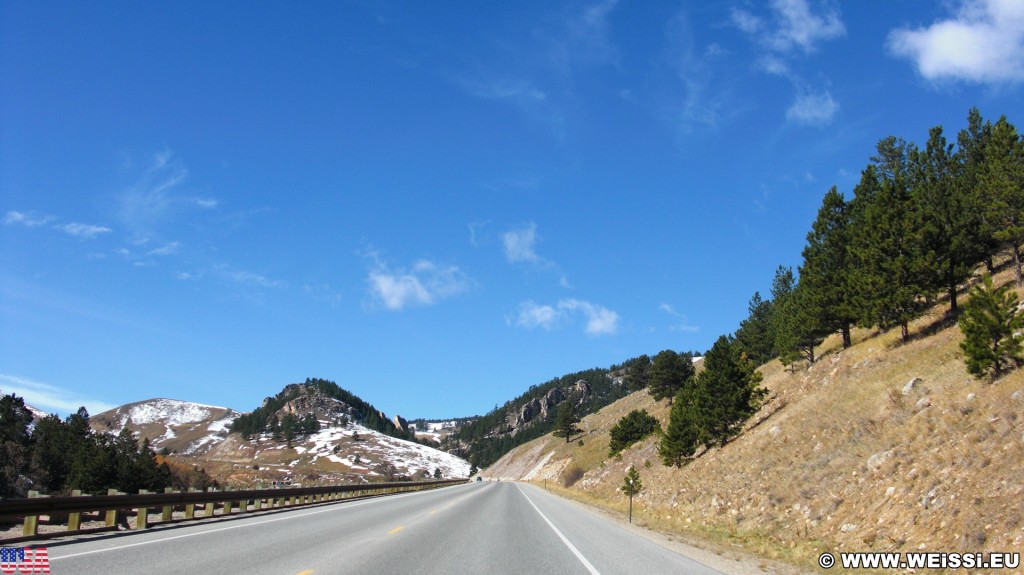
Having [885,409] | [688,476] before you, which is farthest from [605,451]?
[885,409]

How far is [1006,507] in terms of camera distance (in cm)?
1178

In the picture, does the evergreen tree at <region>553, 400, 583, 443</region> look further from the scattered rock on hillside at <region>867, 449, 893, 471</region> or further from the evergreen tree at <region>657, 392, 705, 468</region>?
the scattered rock on hillside at <region>867, 449, 893, 471</region>

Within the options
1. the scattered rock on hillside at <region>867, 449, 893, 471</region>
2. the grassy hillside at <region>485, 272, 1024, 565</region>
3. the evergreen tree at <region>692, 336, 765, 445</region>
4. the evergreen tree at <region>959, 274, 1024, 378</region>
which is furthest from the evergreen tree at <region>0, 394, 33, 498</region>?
the evergreen tree at <region>959, 274, 1024, 378</region>

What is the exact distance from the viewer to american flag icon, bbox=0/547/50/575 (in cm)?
853

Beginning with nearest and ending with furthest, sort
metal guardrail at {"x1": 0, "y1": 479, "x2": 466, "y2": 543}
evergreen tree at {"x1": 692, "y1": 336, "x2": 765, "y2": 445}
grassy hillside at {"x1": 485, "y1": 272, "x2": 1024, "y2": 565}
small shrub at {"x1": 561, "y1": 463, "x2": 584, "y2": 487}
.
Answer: metal guardrail at {"x1": 0, "y1": 479, "x2": 466, "y2": 543}, grassy hillside at {"x1": 485, "y1": 272, "x2": 1024, "y2": 565}, evergreen tree at {"x1": 692, "y1": 336, "x2": 765, "y2": 445}, small shrub at {"x1": 561, "y1": 463, "x2": 584, "y2": 487}

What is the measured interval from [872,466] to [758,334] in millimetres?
61553

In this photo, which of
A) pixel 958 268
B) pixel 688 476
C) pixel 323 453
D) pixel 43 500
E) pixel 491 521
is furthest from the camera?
pixel 323 453

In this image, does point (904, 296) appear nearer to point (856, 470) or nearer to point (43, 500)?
point (856, 470)

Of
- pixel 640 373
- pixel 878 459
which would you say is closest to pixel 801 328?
pixel 878 459

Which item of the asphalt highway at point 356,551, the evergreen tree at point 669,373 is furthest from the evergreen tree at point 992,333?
the evergreen tree at point 669,373

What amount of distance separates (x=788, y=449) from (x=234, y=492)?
76.2 ft

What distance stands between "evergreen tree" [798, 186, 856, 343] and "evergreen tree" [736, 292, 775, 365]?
2887cm

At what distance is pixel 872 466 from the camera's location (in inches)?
733

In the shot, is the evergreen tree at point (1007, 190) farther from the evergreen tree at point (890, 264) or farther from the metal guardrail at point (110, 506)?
the metal guardrail at point (110, 506)
